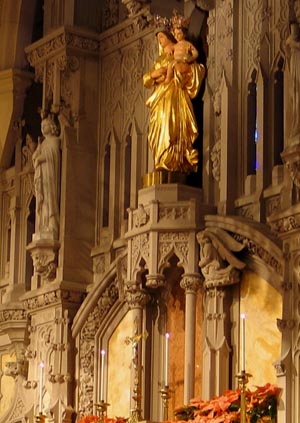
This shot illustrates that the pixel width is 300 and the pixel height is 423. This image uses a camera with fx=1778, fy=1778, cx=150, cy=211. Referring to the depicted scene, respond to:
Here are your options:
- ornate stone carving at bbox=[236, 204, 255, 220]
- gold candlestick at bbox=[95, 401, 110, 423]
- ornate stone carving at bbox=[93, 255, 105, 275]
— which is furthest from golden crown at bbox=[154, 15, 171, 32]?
gold candlestick at bbox=[95, 401, 110, 423]

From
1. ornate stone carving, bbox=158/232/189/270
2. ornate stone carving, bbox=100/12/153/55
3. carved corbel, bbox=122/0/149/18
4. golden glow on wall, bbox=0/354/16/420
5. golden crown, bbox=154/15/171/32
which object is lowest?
golden glow on wall, bbox=0/354/16/420

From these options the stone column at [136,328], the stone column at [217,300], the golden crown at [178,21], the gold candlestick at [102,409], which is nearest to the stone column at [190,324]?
the stone column at [217,300]

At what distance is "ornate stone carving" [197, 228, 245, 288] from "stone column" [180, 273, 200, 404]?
170 mm

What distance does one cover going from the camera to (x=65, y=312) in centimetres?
2362

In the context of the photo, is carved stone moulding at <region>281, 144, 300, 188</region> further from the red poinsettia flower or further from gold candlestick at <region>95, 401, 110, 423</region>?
the red poinsettia flower

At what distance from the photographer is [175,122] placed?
71.3ft

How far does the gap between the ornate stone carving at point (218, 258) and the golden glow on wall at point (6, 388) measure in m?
5.32

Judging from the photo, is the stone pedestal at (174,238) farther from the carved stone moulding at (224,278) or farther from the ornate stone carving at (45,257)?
the ornate stone carving at (45,257)

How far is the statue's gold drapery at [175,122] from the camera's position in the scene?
21672mm

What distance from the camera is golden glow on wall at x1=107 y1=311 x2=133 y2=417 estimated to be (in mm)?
22672

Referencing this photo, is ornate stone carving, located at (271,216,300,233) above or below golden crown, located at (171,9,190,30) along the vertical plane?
below

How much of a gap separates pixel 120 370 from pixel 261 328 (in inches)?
126

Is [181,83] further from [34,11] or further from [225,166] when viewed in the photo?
[34,11]

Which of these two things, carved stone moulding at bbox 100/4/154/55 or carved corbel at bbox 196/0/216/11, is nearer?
carved corbel at bbox 196/0/216/11
